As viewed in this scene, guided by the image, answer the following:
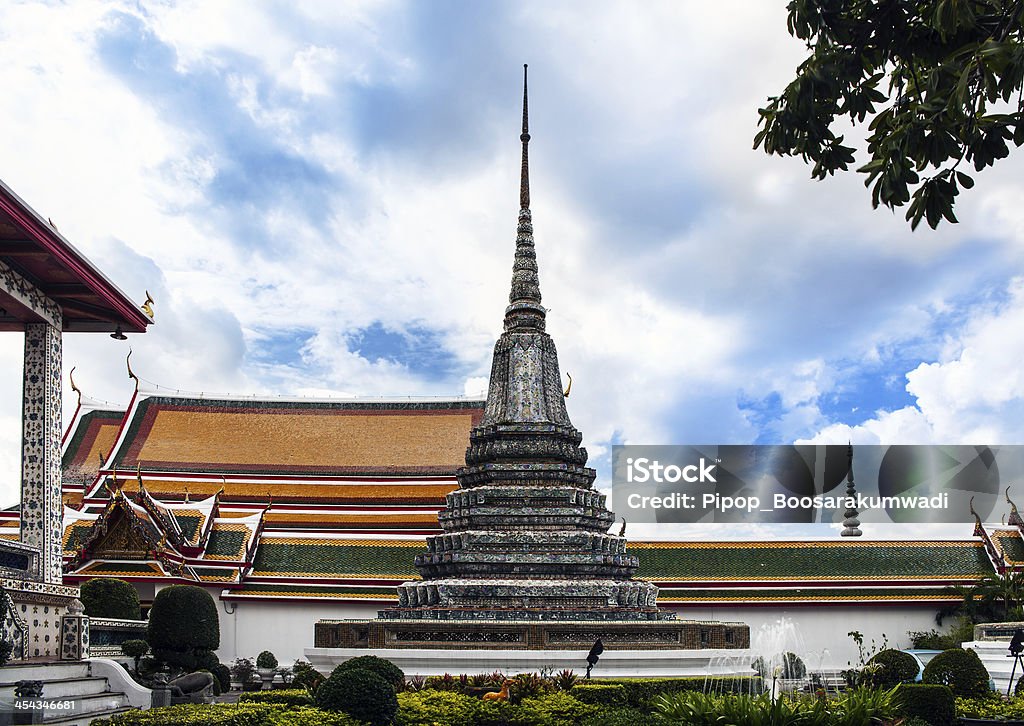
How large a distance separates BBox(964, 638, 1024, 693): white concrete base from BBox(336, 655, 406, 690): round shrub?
1140 centimetres

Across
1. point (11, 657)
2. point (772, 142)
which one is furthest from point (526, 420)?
point (772, 142)

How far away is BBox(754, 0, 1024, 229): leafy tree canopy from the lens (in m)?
5.95

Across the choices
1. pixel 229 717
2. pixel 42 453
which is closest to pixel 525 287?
pixel 42 453

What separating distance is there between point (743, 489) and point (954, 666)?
15.7 metres

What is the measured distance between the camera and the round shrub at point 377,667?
11242mm

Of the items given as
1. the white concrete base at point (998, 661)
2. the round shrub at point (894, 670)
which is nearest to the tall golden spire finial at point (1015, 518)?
the white concrete base at point (998, 661)

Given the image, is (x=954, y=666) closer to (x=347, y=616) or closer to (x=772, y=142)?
(x=772, y=142)

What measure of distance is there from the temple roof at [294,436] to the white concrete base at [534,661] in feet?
42.0

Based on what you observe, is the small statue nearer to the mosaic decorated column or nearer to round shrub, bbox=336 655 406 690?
the mosaic decorated column

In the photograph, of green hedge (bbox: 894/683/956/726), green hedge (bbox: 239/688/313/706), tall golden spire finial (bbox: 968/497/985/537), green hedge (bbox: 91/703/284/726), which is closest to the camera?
green hedge (bbox: 91/703/284/726)

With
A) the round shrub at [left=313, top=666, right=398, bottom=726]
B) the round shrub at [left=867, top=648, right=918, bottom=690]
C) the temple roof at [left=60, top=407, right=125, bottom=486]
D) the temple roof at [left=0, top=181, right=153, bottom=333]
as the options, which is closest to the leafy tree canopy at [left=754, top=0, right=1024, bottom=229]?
the round shrub at [left=313, top=666, right=398, bottom=726]

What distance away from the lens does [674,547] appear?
26.0 m

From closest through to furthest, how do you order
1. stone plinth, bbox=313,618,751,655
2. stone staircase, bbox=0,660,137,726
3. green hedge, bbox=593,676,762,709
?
stone staircase, bbox=0,660,137,726
green hedge, bbox=593,676,762,709
stone plinth, bbox=313,618,751,655

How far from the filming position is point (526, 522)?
722 inches
